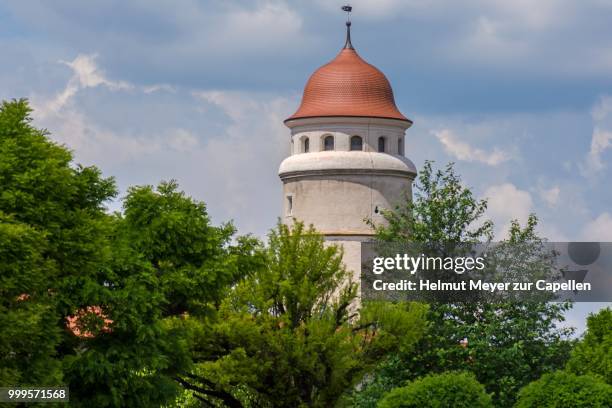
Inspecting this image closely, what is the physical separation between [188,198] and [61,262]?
812 centimetres

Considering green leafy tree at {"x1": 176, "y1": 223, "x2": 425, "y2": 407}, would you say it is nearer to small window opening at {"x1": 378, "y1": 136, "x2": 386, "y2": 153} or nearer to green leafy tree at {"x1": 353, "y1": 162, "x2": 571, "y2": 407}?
green leafy tree at {"x1": 353, "y1": 162, "x2": 571, "y2": 407}

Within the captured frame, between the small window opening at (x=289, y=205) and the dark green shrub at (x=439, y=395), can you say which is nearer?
the dark green shrub at (x=439, y=395)

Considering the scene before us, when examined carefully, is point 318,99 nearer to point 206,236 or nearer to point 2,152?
point 206,236

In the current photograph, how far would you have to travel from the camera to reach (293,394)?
48.0 meters

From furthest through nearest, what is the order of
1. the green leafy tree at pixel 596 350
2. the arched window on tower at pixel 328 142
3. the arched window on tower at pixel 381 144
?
the arched window on tower at pixel 381 144 < the arched window on tower at pixel 328 142 < the green leafy tree at pixel 596 350

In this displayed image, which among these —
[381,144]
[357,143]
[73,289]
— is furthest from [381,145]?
[73,289]

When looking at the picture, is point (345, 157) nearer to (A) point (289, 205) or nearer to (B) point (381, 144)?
(B) point (381, 144)

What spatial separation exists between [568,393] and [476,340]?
33.5 ft

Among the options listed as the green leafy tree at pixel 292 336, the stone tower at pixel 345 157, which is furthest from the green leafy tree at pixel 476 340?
the stone tower at pixel 345 157

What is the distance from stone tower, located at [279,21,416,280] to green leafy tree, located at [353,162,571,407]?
27204 millimetres

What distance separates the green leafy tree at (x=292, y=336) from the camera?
4756 centimetres

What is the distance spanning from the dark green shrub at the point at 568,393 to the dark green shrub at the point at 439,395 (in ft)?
4.43

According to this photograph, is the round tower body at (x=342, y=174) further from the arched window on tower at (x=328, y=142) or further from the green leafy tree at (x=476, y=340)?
the green leafy tree at (x=476, y=340)

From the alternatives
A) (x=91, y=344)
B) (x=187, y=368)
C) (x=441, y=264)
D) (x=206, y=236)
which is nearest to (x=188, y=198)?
(x=206, y=236)
